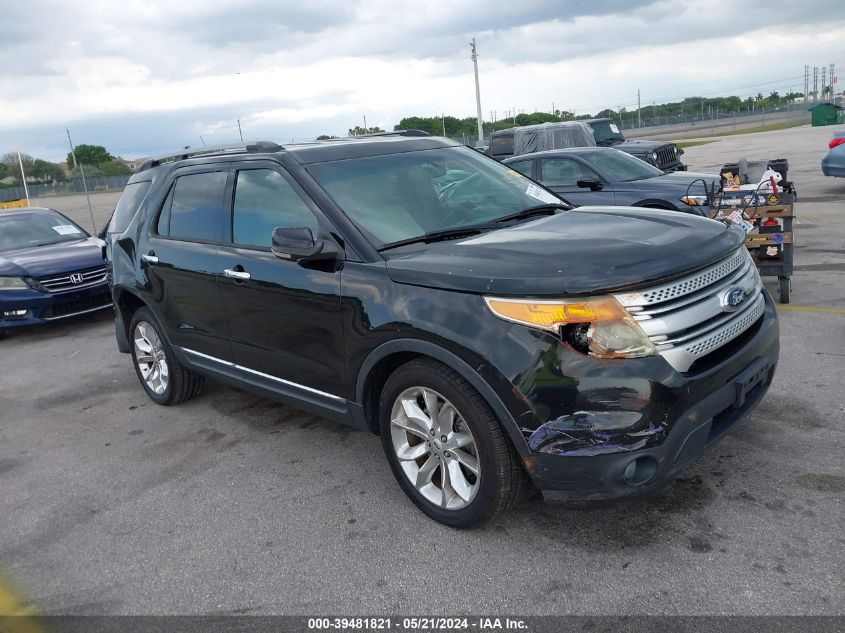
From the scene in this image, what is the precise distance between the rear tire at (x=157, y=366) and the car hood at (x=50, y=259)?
3.50m

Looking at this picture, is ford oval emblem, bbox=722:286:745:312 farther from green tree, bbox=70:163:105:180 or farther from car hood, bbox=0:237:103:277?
green tree, bbox=70:163:105:180

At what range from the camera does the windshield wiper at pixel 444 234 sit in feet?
12.0

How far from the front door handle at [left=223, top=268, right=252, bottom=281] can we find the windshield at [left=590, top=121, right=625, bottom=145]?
16161 millimetres

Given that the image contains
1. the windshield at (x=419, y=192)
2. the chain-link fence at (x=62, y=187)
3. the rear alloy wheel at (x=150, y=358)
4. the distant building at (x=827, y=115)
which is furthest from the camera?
the distant building at (x=827, y=115)

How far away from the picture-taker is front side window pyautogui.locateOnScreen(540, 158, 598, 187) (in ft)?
33.7

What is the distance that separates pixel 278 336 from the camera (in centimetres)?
411

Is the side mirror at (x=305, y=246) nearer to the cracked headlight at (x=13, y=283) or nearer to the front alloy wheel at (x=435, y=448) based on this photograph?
the front alloy wheel at (x=435, y=448)

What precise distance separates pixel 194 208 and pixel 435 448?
2510mm

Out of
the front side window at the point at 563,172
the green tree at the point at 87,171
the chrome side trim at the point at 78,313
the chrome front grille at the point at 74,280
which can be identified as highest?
the green tree at the point at 87,171

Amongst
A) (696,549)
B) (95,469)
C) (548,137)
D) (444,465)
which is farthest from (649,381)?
(548,137)

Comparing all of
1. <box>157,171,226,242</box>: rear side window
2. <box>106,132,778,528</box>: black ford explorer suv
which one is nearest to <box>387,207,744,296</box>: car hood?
<box>106,132,778,528</box>: black ford explorer suv

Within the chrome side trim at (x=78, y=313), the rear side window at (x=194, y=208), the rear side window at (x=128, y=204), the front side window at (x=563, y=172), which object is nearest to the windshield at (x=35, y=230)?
the chrome side trim at (x=78, y=313)

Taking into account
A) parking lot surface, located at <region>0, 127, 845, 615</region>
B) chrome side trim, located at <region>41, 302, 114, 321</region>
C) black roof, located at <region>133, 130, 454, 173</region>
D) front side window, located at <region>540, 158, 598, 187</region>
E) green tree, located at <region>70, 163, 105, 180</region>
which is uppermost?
green tree, located at <region>70, 163, 105, 180</region>

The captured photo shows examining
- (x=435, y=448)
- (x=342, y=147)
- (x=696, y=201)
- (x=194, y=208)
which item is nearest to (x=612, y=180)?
(x=696, y=201)
